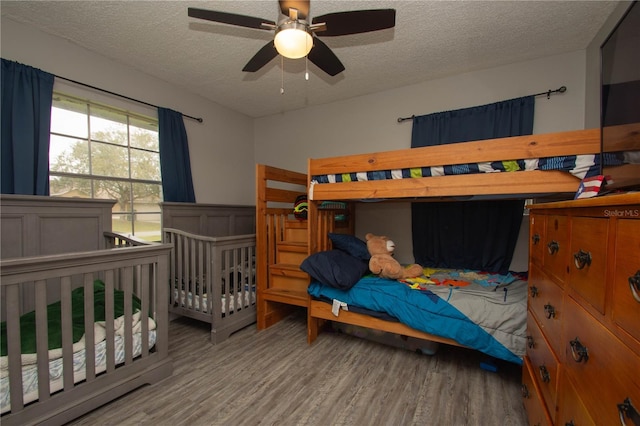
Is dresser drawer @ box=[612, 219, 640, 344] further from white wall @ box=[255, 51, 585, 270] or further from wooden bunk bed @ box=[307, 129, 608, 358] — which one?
white wall @ box=[255, 51, 585, 270]

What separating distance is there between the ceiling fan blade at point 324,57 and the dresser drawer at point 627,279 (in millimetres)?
1675

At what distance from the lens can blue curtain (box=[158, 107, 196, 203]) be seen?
286 centimetres

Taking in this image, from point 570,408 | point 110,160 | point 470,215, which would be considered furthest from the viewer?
point 470,215

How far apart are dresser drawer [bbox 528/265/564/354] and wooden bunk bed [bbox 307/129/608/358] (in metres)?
0.53

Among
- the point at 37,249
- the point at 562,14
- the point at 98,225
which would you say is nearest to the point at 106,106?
the point at 98,225

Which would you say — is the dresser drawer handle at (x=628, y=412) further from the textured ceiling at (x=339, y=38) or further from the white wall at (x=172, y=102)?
the white wall at (x=172, y=102)

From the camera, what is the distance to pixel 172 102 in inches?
119

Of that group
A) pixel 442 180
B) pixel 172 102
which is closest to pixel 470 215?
pixel 442 180

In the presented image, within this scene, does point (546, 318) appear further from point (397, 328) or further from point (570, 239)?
point (397, 328)

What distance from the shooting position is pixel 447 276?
241cm

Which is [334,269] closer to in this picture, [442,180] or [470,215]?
[442,180]

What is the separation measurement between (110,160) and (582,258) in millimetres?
3471

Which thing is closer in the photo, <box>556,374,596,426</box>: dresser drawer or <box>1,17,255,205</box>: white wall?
<box>556,374,596,426</box>: dresser drawer

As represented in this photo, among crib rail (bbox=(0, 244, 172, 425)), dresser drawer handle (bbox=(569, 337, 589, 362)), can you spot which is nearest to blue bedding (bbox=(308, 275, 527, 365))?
dresser drawer handle (bbox=(569, 337, 589, 362))
